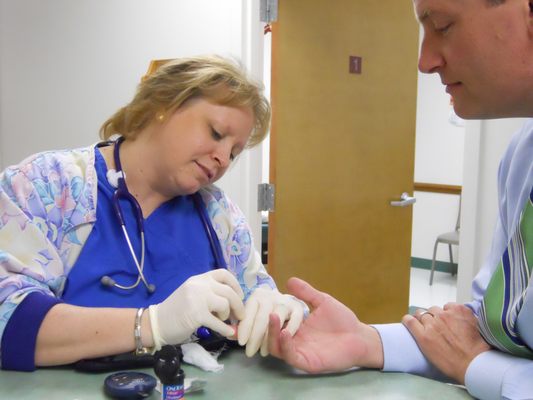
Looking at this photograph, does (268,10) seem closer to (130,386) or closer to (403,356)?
(403,356)

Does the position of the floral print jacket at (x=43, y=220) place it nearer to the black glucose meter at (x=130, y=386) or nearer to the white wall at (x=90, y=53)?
the black glucose meter at (x=130, y=386)

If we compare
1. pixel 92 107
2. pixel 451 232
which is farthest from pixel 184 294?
pixel 451 232

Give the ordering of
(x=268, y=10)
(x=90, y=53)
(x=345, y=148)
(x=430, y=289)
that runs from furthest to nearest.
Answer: (x=430, y=289), (x=345, y=148), (x=268, y=10), (x=90, y=53)

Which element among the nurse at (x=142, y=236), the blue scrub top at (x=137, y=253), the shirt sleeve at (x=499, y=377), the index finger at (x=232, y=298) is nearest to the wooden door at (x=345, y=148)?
the nurse at (x=142, y=236)

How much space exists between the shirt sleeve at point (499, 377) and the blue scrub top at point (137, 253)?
24.2 inches

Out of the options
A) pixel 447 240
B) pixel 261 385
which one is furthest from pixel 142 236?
pixel 447 240

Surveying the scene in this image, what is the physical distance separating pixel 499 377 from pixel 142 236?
76 cm

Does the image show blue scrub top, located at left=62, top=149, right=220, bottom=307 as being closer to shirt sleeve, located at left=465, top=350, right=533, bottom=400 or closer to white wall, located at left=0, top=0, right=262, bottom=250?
shirt sleeve, located at left=465, top=350, right=533, bottom=400

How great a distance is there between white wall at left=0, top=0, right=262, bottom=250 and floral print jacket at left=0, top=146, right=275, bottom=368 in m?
1.07

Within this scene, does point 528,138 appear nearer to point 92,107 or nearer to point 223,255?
point 223,255

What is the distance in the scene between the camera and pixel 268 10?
2334mm

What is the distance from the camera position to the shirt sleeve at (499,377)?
2.86 ft

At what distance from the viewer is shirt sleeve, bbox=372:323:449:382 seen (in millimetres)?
1036

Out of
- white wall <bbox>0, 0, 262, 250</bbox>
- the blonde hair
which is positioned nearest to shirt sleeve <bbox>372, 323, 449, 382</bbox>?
the blonde hair
